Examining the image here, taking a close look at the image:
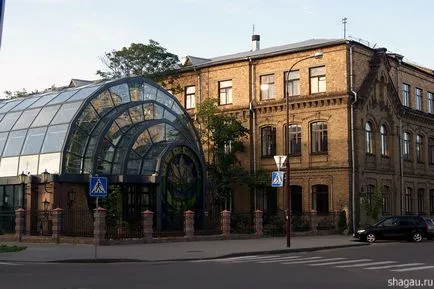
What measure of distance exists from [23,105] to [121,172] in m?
9.97

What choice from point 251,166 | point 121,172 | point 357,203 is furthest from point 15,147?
point 357,203

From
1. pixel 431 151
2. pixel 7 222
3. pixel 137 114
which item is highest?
pixel 137 114

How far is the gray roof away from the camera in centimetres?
4391

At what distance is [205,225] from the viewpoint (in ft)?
126

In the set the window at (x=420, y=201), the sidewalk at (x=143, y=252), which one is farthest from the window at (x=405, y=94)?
the sidewalk at (x=143, y=252)

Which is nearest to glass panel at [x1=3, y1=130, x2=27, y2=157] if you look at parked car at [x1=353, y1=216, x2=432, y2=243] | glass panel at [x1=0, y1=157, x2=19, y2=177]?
glass panel at [x1=0, y1=157, x2=19, y2=177]

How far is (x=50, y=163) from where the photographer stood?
3525 centimetres

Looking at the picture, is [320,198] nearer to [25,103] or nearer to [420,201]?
[420,201]

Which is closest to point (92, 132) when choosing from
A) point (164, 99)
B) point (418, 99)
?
point (164, 99)

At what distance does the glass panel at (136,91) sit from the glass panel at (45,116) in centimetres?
473

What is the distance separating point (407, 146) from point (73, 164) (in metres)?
27.3

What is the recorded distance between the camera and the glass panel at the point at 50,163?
34875mm

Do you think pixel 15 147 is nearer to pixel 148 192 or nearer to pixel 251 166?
pixel 148 192

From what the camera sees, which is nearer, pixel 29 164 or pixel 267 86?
pixel 29 164
